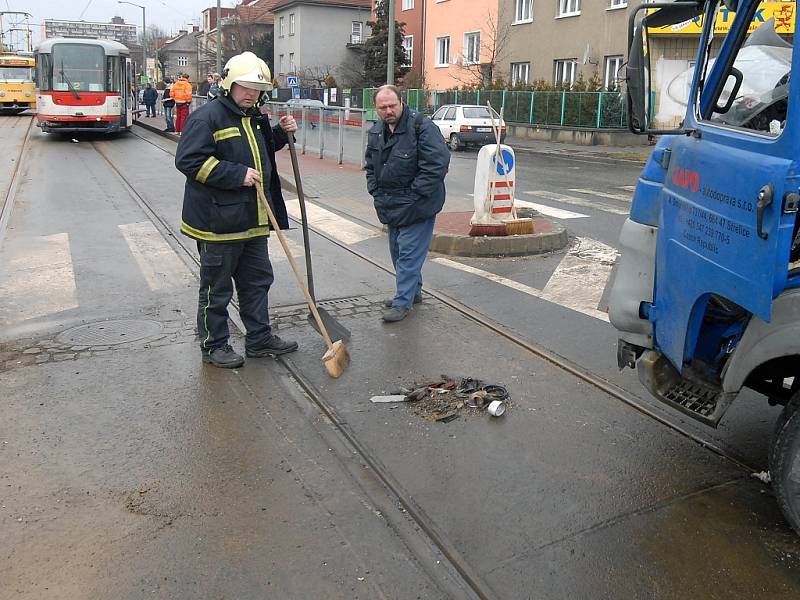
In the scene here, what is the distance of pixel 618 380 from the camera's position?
5.15 m

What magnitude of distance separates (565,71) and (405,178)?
91.1 feet

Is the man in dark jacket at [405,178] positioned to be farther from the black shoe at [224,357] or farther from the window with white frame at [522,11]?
the window with white frame at [522,11]

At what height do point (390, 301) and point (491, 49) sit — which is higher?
point (491, 49)

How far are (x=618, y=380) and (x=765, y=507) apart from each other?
64.0 inches

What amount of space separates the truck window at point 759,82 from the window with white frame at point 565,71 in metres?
28.2

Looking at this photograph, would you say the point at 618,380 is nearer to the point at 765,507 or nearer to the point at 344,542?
the point at 765,507

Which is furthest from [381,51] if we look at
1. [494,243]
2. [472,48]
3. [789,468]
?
[789,468]

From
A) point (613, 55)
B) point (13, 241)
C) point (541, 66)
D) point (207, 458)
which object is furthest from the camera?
point (541, 66)

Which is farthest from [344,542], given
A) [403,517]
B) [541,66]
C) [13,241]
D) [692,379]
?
[541,66]

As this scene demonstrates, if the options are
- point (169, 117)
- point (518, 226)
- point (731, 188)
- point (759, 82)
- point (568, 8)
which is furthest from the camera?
point (568, 8)

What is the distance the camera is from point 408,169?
20.7 ft

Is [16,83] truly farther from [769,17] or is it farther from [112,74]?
[769,17]

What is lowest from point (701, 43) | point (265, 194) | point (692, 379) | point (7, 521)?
point (7, 521)

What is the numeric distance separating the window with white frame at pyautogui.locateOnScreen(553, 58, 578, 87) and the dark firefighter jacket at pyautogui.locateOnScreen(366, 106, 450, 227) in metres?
25.5
